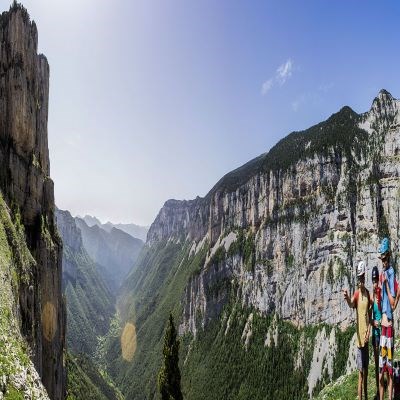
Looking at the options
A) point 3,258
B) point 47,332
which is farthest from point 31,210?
point 3,258

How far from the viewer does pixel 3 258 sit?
51312 mm

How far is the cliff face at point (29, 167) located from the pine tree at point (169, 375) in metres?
31.8

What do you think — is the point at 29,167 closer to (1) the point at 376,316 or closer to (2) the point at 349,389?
(2) the point at 349,389

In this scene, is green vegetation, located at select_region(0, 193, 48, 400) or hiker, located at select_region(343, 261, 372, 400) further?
green vegetation, located at select_region(0, 193, 48, 400)

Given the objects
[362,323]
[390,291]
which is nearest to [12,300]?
[362,323]

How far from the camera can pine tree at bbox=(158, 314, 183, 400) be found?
52.6 metres

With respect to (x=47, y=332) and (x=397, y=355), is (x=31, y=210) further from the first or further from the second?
(x=397, y=355)

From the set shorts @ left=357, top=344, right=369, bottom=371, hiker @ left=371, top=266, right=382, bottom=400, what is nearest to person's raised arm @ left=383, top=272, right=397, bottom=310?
hiker @ left=371, top=266, right=382, bottom=400

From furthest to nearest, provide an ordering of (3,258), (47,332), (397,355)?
(47,332) → (3,258) → (397,355)

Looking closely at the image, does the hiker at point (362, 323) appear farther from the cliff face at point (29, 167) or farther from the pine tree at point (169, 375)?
the cliff face at point (29, 167)

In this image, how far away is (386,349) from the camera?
21.3 m

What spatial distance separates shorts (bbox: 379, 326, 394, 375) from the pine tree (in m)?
36.7

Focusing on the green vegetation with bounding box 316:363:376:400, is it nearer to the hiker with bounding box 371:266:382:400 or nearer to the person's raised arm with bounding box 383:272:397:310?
the hiker with bounding box 371:266:382:400

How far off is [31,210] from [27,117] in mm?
19871
